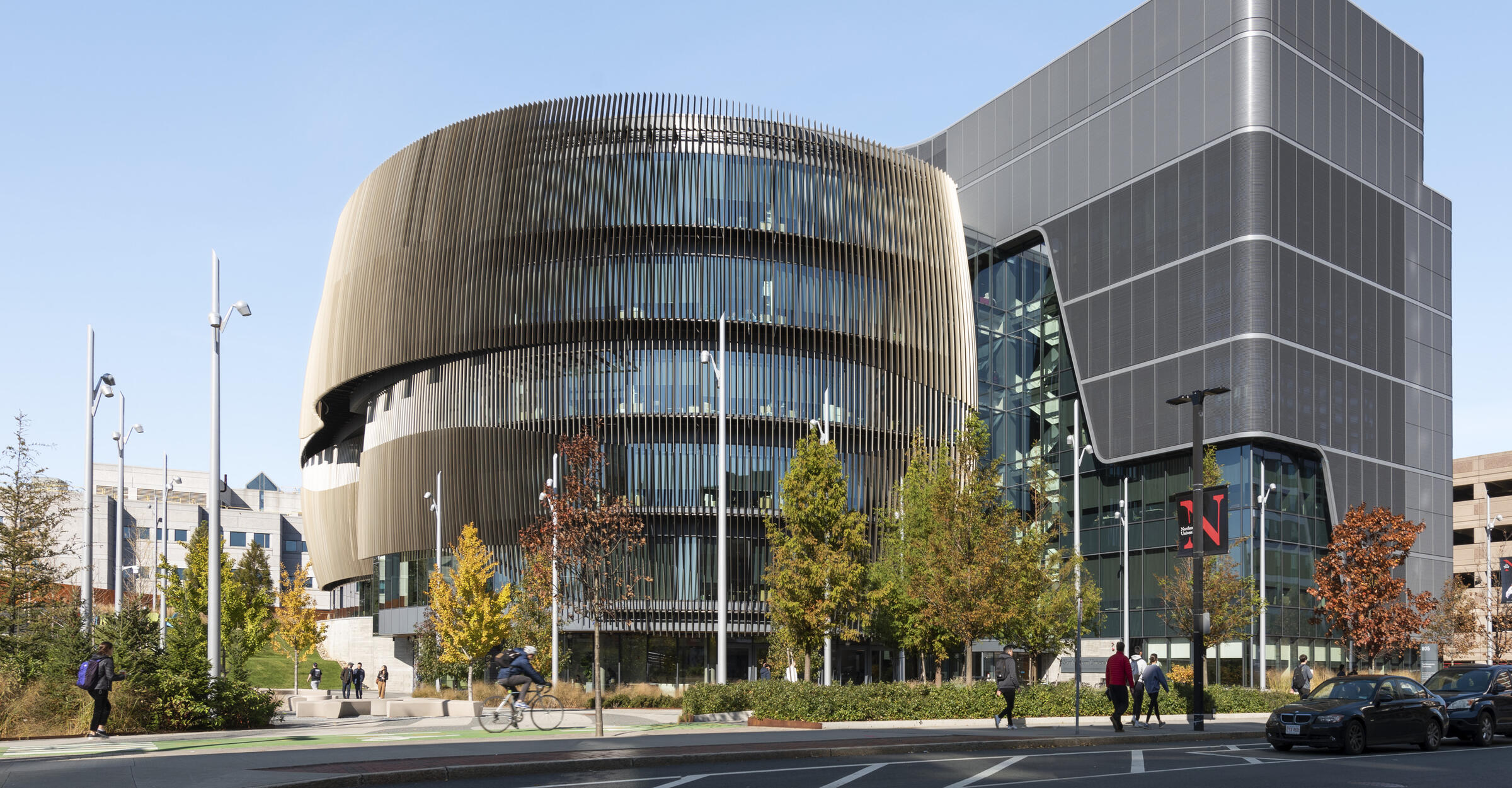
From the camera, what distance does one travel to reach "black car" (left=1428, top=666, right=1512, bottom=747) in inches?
910

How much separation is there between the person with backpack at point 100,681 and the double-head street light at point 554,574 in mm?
8699

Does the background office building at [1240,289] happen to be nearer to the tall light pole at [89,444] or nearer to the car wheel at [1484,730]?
the car wheel at [1484,730]

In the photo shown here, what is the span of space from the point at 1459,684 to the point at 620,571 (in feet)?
116

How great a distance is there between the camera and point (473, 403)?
5741cm

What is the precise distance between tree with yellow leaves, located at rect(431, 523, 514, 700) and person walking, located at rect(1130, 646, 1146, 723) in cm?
2371

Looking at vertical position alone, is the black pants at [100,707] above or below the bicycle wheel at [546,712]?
above

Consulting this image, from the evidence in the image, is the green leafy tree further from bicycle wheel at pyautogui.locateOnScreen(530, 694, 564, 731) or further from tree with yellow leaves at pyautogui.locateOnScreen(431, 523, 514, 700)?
tree with yellow leaves at pyautogui.locateOnScreen(431, 523, 514, 700)

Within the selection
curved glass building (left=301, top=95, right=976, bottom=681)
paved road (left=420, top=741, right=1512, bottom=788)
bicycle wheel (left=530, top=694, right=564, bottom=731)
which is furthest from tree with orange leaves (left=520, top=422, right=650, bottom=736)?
curved glass building (left=301, top=95, right=976, bottom=681)

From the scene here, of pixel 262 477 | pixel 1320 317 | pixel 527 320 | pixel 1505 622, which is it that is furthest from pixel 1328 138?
pixel 262 477

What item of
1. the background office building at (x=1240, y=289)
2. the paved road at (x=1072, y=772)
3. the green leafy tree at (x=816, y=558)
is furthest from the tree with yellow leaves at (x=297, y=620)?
the paved road at (x=1072, y=772)

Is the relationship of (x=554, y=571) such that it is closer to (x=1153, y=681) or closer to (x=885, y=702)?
(x=885, y=702)

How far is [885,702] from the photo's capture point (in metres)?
28.8

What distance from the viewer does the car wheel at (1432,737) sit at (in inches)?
854

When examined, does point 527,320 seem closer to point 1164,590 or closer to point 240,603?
point 240,603
